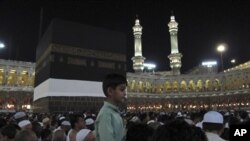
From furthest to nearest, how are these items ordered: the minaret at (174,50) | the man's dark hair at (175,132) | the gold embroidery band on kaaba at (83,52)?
the minaret at (174,50) → the gold embroidery band on kaaba at (83,52) → the man's dark hair at (175,132)

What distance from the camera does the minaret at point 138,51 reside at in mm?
82938

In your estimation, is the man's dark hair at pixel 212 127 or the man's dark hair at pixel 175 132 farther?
the man's dark hair at pixel 212 127

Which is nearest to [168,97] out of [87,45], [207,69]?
[207,69]

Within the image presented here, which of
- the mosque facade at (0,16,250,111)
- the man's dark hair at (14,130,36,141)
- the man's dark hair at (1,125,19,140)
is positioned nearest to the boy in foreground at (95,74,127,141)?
the man's dark hair at (14,130,36,141)

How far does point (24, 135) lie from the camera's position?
3.84 metres

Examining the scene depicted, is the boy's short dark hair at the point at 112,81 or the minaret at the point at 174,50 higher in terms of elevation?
the minaret at the point at 174,50

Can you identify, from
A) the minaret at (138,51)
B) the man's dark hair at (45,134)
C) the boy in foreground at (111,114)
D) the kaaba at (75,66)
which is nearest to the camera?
the boy in foreground at (111,114)

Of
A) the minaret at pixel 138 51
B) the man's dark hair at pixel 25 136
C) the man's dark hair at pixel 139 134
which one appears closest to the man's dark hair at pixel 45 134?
the man's dark hair at pixel 25 136

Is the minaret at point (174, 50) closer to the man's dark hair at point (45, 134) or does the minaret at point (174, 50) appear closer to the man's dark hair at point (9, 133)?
the man's dark hair at point (45, 134)

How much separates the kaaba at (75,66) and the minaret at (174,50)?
1728 inches

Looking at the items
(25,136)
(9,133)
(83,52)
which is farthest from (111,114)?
(83,52)

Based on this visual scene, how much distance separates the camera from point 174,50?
82.0m

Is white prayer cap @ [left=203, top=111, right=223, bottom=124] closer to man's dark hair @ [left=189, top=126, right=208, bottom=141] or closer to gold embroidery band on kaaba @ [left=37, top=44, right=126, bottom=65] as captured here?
man's dark hair @ [left=189, top=126, right=208, bottom=141]

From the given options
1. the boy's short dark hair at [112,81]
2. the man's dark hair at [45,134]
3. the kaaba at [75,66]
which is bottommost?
the man's dark hair at [45,134]
